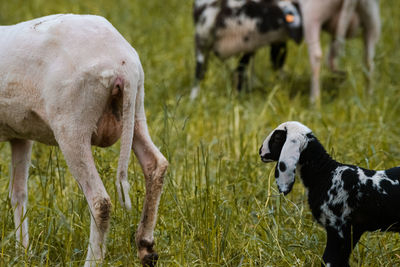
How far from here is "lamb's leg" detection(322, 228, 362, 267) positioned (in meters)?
2.87

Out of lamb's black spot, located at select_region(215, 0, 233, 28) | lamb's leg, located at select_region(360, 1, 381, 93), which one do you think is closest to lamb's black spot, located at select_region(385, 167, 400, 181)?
lamb's leg, located at select_region(360, 1, 381, 93)

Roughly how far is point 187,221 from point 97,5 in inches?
238

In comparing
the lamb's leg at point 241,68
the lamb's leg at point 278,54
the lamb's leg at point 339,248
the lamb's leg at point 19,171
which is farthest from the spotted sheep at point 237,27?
the lamb's leg at point 339,248

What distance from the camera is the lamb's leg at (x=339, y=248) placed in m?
2.87

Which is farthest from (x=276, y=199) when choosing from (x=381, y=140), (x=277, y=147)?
(x=381, y=140)

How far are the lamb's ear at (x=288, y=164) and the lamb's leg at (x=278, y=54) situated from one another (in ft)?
13.7

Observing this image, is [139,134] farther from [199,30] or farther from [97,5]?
[97,5]

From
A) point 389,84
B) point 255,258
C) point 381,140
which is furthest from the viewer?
point 389,84

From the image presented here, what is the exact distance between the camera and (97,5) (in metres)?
8.97

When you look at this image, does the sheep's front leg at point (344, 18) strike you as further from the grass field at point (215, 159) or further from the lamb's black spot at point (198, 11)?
the lamb's black spot at point (198, 11)

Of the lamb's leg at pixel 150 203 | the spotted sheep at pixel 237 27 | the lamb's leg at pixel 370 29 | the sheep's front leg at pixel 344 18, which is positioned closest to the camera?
the lamb's leg at pixel 150 203

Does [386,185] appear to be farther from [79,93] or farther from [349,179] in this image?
[79,93]

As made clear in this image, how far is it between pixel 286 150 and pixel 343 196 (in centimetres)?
32

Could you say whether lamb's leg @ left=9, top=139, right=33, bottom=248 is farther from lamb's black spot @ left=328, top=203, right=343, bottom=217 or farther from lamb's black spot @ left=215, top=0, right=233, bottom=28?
lamb's black spot @ left=215, top=0, right=233, bottom=28
